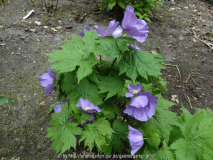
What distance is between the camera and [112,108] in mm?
1636

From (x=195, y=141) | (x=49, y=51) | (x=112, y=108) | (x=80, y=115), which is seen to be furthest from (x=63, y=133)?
(x=49, y=51)

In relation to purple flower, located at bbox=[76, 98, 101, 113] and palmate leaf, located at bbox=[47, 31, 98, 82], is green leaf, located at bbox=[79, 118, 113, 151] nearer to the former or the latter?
purple flower, located at bbox=[76, 98, 101, 113]

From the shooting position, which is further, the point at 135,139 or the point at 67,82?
the point at 67,82

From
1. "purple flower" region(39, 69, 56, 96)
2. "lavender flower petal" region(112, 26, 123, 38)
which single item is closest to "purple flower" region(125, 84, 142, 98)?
"lavender flower petal" region(112, 26, 123, 38)

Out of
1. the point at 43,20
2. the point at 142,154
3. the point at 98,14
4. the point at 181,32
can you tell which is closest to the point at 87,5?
the point at 98,14

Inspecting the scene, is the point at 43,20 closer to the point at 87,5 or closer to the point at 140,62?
the point at 87,5

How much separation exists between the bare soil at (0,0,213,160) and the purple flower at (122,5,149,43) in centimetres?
144

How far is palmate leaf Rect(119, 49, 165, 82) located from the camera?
126 centimetres

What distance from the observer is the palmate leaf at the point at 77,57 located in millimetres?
1380

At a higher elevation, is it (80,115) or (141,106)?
(141,106)

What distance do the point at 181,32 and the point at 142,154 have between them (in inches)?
135

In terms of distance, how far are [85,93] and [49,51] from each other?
6.25 ft

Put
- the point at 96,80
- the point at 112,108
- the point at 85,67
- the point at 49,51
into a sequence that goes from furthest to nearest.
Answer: the point at 49,51
the point at 112,108
the point at 96,80
the point at 85,67

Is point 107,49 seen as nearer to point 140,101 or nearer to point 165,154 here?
point 140,101
